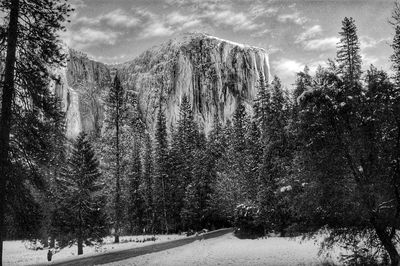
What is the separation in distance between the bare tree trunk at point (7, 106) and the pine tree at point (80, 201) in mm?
18603

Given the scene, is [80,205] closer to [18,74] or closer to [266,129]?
[266,129]

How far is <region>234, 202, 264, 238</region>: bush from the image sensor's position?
108ft

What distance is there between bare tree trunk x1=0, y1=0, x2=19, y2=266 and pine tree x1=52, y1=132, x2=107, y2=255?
732 inches

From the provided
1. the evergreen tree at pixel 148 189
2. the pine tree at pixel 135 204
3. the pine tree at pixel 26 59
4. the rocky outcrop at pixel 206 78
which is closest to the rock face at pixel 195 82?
the rocky outcrop at pixel 206 78

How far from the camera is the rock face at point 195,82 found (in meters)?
146

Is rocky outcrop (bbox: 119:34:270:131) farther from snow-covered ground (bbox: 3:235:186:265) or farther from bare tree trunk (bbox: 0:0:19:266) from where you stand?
bare tree trunk (bbox: 0:0:19:266)

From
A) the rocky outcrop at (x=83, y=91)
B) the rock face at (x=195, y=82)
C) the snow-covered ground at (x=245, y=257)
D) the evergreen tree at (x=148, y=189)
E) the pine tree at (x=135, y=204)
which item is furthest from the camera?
the rock face at (x=195, y=82)

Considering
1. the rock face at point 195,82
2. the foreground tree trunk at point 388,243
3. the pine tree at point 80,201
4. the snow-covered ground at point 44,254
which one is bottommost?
the snow-covered ground at point 44,254

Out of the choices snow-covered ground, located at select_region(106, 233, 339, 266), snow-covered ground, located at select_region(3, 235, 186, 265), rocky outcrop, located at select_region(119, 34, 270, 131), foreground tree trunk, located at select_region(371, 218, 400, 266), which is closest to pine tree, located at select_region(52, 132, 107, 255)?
snow-covered ground, located at select_region(3, 235, 186, 265)

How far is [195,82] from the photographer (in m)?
149

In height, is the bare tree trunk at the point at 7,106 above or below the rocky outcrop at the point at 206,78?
below

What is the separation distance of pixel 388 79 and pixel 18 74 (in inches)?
519

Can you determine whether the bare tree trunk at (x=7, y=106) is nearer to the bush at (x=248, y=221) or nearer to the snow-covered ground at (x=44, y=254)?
the snow-covered ground at (x=44, y=254)

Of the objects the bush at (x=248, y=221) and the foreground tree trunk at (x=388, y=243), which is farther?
the bush at (x=248, y=221)
